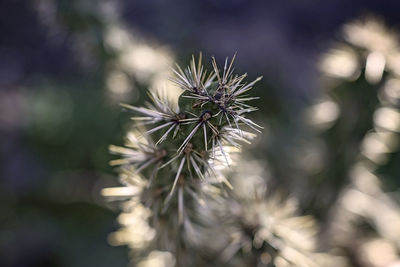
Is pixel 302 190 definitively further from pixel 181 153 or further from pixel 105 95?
pixel 181 153

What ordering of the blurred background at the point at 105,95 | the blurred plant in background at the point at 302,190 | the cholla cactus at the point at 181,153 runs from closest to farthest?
the cholla cactus at the point at 181,153, the blurred plant in background at the point at 302,190, the blurred background at the point at 105,95

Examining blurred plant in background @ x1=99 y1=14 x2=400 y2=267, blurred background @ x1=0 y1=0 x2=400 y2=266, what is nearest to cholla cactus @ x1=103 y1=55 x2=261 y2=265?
blurred plant in background @ x1=99 y1=14 x2=400 y2=267

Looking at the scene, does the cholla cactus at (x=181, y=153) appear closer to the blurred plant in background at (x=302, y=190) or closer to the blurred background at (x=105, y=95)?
the blurred plant in background at (x=302, y=190)

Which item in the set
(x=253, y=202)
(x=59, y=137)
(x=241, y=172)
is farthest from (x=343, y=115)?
(x=59, y=137)

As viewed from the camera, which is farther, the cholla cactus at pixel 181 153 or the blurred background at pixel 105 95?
the blurred background at pixel 105 95

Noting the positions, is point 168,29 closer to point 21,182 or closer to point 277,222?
point 21,182

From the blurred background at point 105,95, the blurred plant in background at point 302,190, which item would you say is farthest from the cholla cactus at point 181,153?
the blurred background at point 105,95

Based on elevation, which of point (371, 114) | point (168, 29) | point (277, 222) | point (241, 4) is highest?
point (241, 4)
